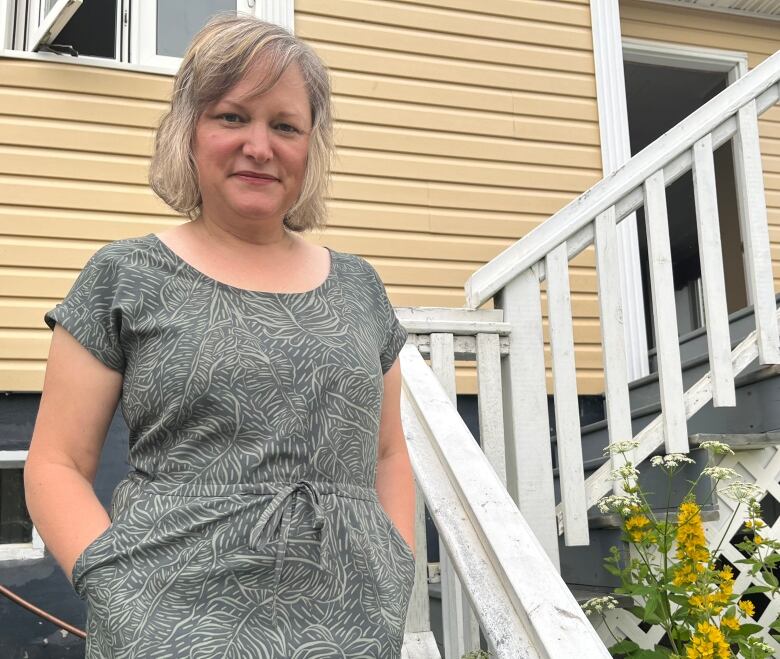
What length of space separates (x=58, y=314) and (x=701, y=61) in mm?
5492

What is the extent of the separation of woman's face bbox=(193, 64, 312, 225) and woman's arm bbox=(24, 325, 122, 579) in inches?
12.1

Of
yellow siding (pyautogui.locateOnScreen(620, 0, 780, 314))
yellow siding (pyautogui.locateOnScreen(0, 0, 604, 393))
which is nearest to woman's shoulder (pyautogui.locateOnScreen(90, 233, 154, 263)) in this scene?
yellow siding (pyautogui.locateOnScreen(0, 0, 604, 393))

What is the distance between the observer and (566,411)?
265cm

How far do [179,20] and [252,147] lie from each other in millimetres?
3527

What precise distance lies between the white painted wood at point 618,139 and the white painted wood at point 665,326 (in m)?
1.97

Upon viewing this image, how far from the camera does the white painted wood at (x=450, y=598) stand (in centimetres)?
238

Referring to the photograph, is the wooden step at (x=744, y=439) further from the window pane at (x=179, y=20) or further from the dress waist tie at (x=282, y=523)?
the window pane at (x=179, y=20)

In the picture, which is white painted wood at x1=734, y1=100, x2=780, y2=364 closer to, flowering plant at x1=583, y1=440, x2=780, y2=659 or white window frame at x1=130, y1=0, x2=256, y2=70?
flowering plant at x1=583, y1=440, x2=780, y2=659

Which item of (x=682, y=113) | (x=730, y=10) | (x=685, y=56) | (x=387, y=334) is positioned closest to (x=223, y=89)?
(x=387, y=334)

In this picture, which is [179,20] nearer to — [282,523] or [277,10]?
[277,10]

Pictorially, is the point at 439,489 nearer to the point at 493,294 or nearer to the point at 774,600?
the point at 493,294

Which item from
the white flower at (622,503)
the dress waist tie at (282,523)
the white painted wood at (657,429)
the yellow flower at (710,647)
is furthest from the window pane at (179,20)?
the dress waist tie at (282,523)

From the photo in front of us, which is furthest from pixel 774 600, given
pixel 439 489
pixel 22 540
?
pixel 22 540

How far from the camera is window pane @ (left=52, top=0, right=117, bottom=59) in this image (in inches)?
170
